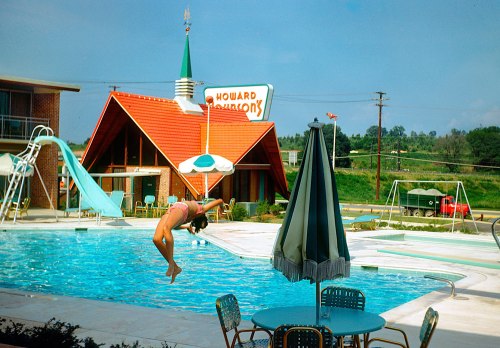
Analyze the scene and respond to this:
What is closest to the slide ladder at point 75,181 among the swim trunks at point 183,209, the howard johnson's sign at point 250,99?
the swim trunks at point 183,209

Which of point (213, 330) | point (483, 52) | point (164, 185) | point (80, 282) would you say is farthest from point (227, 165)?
point (483, 52)

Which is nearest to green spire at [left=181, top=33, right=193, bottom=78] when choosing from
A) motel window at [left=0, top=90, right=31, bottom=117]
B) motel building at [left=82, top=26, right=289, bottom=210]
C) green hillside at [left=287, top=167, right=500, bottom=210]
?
motel building at [left=82, top=26, right=289, bottom=210]


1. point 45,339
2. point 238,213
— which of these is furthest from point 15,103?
point 45,339

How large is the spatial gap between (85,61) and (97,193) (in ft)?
23.6

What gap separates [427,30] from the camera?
84625mm

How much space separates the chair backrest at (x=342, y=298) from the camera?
6348 mm

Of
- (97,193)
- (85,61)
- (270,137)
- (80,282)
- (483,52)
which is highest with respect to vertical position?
(483,52)

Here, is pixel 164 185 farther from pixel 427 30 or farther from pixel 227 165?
pixel 427 30

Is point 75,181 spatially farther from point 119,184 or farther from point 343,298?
point 343,298

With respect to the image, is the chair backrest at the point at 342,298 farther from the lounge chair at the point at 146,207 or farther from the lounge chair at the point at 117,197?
the lounge chair at the point at 146,207

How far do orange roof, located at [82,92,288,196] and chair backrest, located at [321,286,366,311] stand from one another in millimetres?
18581

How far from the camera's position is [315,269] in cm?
577

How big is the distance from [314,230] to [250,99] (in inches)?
1357

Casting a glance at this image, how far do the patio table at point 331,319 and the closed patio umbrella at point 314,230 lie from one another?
180mm
